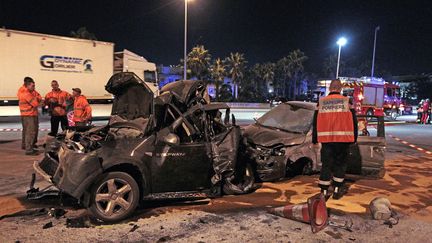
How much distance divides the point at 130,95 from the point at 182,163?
58.4 inches

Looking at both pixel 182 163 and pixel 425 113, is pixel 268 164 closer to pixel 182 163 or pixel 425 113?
pixel 182 163

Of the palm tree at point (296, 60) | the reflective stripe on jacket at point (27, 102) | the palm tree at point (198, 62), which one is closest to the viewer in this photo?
the reflective stripe on jacket at point (27, 102)

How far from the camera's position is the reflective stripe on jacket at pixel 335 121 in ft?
19.0

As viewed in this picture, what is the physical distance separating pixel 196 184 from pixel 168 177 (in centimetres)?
43

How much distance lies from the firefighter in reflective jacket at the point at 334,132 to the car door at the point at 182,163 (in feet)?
5.72

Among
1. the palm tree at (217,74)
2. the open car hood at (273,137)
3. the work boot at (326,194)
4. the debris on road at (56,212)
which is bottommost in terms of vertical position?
the debris on road at (56,212)

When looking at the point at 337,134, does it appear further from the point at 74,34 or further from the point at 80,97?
the point at 74,34

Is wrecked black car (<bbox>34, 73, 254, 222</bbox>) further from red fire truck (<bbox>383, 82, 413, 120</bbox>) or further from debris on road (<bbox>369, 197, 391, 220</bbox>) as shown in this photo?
red fire truck (<bbox>383, 82, 413, 120</bbox>)

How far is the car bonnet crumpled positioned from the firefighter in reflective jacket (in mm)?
1201

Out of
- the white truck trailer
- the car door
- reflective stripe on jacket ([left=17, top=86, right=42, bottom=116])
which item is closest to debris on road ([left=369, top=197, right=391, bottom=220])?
the car door

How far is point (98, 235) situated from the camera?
4.30 metres

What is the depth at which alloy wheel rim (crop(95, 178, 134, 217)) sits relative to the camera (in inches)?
185

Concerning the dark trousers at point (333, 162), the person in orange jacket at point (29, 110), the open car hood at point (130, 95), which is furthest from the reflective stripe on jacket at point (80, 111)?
the dark trousers at point (333, 162)

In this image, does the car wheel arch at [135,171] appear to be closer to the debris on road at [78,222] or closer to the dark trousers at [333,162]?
the debris on road at [78,222]
